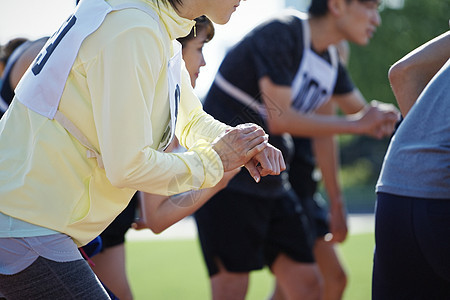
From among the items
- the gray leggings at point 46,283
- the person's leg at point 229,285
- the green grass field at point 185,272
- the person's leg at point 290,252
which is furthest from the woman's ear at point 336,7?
the gray leggings at point 46,283

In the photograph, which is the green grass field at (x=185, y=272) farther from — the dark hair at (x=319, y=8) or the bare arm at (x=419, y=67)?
the bare arm at (x=419, y=67)

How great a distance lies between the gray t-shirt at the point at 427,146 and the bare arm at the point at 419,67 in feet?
0.69

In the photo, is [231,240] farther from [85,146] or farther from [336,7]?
[85,146]

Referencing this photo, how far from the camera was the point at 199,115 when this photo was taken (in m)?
2.56

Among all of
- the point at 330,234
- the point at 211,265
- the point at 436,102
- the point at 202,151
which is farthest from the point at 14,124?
the point at 330,234

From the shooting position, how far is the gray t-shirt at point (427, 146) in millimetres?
2312

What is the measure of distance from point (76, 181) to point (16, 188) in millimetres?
174

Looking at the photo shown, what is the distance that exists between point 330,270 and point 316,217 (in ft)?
1.38

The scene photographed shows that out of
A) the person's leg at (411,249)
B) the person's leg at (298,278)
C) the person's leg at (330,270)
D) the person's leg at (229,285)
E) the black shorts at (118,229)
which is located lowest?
the person's leg at (330,270)

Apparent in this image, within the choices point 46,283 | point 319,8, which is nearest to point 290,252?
point 319,8

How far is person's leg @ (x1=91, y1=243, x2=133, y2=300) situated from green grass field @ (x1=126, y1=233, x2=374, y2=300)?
3.01 metres

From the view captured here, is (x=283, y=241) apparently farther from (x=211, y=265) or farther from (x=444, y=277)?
(x=444, y=277)

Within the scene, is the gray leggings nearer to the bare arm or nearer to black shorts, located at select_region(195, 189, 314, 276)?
the bare arm

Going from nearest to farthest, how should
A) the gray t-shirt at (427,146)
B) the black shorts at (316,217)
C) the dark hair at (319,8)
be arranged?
the gray t-shirt at (427,146) < the dark hair at (319,8) < the black shorts at (316,217)
